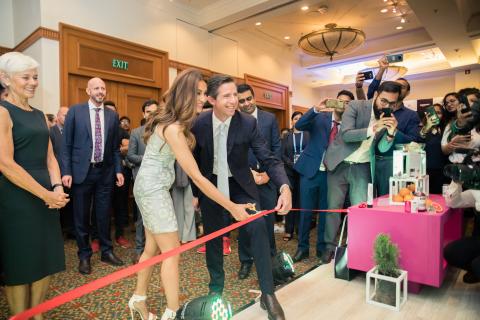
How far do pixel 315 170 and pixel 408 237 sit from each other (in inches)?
40.9

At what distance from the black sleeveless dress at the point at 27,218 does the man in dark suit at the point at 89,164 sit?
3.76ft

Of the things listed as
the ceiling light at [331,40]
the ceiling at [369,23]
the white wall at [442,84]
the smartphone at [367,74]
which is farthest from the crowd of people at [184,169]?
the white wall at [442,84]

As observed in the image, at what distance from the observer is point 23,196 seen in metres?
1.69

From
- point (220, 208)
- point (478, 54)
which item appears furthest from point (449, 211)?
point (478, 54)

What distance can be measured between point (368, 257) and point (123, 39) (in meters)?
5.01

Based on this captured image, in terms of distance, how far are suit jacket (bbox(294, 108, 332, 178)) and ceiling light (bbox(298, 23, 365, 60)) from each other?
4.60 m

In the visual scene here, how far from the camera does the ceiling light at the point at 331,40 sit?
22.9 feet

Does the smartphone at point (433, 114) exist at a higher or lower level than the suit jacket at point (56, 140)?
higher

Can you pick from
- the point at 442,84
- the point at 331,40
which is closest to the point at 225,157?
the point at 331,40

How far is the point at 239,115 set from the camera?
82.6 inches

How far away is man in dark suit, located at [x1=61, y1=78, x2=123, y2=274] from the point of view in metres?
2.91

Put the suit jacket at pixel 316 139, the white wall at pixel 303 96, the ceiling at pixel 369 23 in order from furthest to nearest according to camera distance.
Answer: the white wall at pixel 303 96
the ceiling at pixel 369 23
the suit jacket at pixel 316 139

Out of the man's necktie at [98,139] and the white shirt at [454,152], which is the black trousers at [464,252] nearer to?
the white shirt at [454,152]

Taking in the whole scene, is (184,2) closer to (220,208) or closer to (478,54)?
(220,208)
